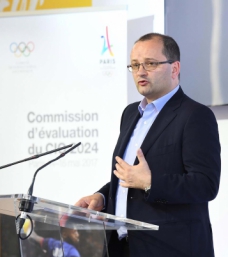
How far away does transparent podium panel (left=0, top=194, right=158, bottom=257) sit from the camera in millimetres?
1710

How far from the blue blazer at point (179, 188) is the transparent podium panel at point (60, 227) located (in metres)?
0.26

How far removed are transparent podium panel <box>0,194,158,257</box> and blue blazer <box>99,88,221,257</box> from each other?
0.85 ft

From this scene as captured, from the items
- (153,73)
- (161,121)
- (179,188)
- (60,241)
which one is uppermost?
(153,73)

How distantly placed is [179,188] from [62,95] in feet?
6.54

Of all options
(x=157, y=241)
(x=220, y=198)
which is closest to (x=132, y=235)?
(x=157, y=241)

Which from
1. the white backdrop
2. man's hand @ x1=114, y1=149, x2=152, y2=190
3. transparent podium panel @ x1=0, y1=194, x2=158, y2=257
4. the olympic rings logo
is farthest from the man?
the olympic rings logo

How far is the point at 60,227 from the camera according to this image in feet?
5.91

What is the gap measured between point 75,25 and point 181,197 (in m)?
2.15

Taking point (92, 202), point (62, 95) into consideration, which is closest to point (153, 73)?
point (92, 202)

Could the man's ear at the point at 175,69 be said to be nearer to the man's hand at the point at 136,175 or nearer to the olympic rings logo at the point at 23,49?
the man's hand at the point at 136,175

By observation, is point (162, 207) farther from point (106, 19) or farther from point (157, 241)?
point (106, 19)

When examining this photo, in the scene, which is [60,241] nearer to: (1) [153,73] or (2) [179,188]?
(2) [179,188]

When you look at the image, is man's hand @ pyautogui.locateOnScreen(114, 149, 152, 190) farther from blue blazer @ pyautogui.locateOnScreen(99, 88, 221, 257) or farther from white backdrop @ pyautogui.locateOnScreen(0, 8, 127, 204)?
white backdrop @ pyautogui.locateOnScreen(0, 8, 127, 204)

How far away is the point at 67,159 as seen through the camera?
12.2 feet
